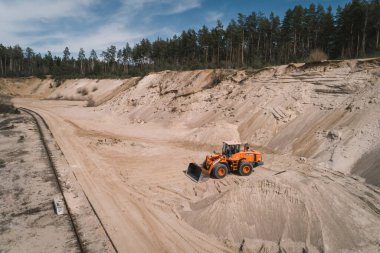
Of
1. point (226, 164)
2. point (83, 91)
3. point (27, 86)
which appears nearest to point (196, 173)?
point (226, 164)

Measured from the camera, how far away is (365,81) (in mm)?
18422

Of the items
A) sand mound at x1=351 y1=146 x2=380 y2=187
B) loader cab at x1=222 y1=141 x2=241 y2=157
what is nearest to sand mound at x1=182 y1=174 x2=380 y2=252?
sand mound at x1=351 y1=146 x2=380 y2=187

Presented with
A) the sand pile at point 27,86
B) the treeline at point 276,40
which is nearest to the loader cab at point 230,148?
the treeline at point 276,40

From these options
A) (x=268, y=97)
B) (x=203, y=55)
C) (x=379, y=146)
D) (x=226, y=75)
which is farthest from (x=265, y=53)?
(x=379, y=146)

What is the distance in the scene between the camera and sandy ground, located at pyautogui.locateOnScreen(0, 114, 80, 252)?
9312 mm

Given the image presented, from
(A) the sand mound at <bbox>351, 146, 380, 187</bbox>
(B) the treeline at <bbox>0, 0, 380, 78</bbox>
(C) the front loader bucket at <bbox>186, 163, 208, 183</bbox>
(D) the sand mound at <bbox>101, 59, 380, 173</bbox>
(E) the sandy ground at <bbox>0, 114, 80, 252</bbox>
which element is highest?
(B) the treeline at <bbox>0, 0, 380, 78</bbox>

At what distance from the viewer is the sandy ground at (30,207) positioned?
30.6 feet

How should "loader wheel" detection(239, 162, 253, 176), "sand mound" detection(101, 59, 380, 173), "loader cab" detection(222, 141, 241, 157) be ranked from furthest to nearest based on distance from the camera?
1. "sand mound" detection(101, 59, 380, 173)
2. "loader cab" detection(222, 141, 241, 157)
3. "loader wheel" detection(239, 162, 253, 176)

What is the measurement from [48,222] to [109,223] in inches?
90.4

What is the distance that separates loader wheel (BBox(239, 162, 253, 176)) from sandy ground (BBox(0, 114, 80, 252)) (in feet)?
27.1

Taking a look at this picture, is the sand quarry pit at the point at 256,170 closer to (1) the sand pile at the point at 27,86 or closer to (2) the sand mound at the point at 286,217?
(2) the sand mound at the point at 286,217

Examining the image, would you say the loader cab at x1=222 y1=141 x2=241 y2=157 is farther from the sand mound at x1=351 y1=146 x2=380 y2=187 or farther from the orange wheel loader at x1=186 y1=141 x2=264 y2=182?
the sand mound at x1=351 y1=146 x2=380 y2=187

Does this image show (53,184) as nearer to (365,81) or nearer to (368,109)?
(368,109)

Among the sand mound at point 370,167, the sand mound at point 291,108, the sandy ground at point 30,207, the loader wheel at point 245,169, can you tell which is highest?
the sand mound at point 291,108
